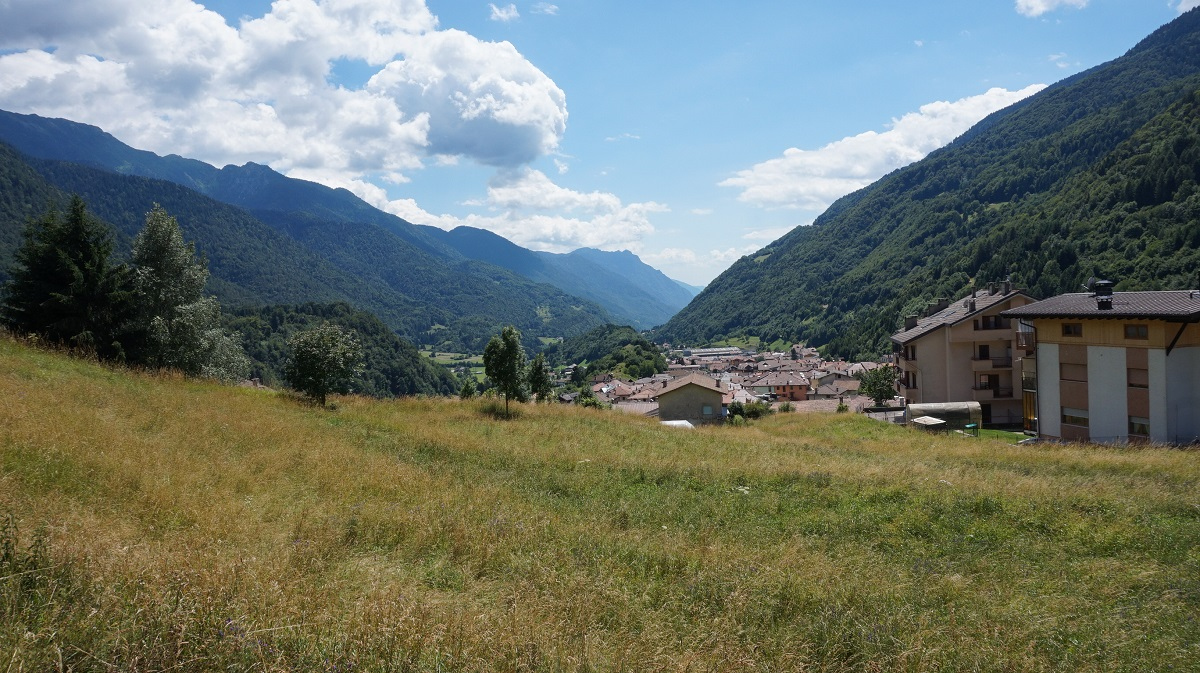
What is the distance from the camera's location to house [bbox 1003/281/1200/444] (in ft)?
83.4

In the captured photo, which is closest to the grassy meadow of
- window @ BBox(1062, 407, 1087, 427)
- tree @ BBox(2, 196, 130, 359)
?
tree @ BBox(2, 196, 130, 359)

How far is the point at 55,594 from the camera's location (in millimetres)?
4008

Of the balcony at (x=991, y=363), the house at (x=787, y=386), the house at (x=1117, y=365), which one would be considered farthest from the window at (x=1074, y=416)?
the house at (x=787, y=386)

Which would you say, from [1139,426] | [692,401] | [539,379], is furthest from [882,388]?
[539,379]

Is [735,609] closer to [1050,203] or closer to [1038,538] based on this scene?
[1038,538]

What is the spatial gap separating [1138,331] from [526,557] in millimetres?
31716

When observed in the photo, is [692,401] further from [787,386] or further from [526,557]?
[787,386]

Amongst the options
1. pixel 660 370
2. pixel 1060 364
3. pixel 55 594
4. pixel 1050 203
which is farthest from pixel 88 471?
pixel 1050 203

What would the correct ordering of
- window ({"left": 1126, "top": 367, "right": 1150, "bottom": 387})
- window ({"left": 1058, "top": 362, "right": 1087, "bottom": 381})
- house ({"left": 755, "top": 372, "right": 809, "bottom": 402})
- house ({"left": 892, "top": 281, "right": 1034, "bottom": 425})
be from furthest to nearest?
house ({"left": 755, "top": 372, "right": 809, "bottom": 402}) → house ({"left": 892, "top": 281, "right": 1034, "bottom": 425}) → window ({"left": 1058, "top": 362, "right": 1087, "bottom": 381}) → window ({"left": 1126, "top": 367, "right": 1150, "bottom": 387})

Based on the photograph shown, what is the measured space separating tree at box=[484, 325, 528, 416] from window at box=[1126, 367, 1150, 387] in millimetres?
28368

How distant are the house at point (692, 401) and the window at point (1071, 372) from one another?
31876mm

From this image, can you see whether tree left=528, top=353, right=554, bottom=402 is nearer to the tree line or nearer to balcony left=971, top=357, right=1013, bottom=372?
the tree line

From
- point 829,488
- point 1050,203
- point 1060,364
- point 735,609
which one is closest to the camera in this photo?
point 735,609

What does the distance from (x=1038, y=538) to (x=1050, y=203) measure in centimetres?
19995
